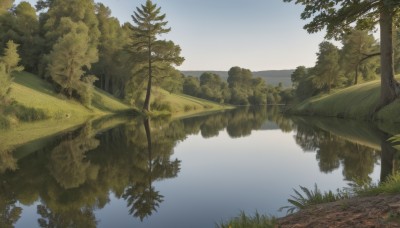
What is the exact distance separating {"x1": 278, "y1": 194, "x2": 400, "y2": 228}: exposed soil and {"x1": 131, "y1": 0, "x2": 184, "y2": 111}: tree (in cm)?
4771

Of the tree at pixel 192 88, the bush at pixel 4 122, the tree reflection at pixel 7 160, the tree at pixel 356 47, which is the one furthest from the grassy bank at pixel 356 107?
the tree at pixel 192 88

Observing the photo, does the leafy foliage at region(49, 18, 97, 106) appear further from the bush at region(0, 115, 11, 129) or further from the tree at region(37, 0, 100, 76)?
the bush at region(0, 115, 11, 129)

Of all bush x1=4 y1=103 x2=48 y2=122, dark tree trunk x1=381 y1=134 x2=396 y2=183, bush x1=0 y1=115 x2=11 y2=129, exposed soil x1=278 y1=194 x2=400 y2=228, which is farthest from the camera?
bush x1=4 y1=103 x2=48 y2=122

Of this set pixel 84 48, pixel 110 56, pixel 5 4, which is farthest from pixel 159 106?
pixel 5 4

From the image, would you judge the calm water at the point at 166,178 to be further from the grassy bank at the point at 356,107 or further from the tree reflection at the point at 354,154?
the grassy bank at the point at 356,107

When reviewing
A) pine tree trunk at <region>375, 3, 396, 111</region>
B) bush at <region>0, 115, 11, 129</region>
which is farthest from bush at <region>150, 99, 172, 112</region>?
pine tree trunk at <region>375, 3, 396, 111</region>

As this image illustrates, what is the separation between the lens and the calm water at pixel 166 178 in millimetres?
7977

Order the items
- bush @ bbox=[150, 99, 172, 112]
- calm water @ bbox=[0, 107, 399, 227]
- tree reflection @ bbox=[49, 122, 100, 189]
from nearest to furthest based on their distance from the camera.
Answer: calm water @ bbox=[0, 107, 399, 227], tree reflection @ bbox=[49, 122, 100, 189], bush @ bbox=[150, 99, 172, 112]

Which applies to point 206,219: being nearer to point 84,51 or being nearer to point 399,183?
point 399,183

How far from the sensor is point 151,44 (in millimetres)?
52312

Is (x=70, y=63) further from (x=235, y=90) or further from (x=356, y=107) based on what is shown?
(x=235, y=90)

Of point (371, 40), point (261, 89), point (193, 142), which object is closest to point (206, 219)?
point (193, 142)

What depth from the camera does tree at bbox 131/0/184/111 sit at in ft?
170

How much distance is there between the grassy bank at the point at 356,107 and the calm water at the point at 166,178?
27.1 ft
